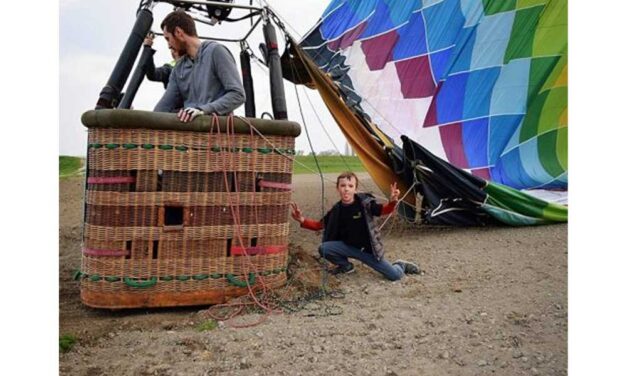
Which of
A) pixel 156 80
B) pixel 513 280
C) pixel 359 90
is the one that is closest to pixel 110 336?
pixel 156 80

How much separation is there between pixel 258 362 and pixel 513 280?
1.31 m

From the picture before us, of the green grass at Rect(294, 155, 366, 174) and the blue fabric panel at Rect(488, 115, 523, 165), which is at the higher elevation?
the blue fabric panel at Rect(488, 115, 523, 165)

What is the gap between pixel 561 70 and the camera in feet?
11.4

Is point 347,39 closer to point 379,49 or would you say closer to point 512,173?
point 379,49

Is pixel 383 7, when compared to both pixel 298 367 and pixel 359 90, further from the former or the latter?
pixel 298 367

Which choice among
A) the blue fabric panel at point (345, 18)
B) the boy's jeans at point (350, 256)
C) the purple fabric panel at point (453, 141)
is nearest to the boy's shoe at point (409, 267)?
the boy's jeans at point (350, 256)

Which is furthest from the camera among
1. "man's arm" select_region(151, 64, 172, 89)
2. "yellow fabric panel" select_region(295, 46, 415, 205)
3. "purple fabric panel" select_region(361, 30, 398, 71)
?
"purple fabric panel" select_region(361, 30, 398, 71)

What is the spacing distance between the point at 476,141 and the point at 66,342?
3.04m

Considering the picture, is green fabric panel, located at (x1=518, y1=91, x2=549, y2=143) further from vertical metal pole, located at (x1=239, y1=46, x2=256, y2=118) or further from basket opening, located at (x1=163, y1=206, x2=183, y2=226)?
basket opening, located at (x1=163, y1=206, x2=183, y2=226)

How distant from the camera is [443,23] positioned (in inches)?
154

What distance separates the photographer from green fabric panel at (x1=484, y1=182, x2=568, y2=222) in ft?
11.1

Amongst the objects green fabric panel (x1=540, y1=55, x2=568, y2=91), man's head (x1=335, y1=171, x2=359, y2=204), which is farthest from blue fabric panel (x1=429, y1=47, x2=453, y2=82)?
man's head (x1=335, y1=171, x2=359, y2=204)

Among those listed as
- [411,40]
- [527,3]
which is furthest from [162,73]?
[527,3]

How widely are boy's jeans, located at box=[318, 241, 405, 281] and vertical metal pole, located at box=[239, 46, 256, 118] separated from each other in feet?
3.14
